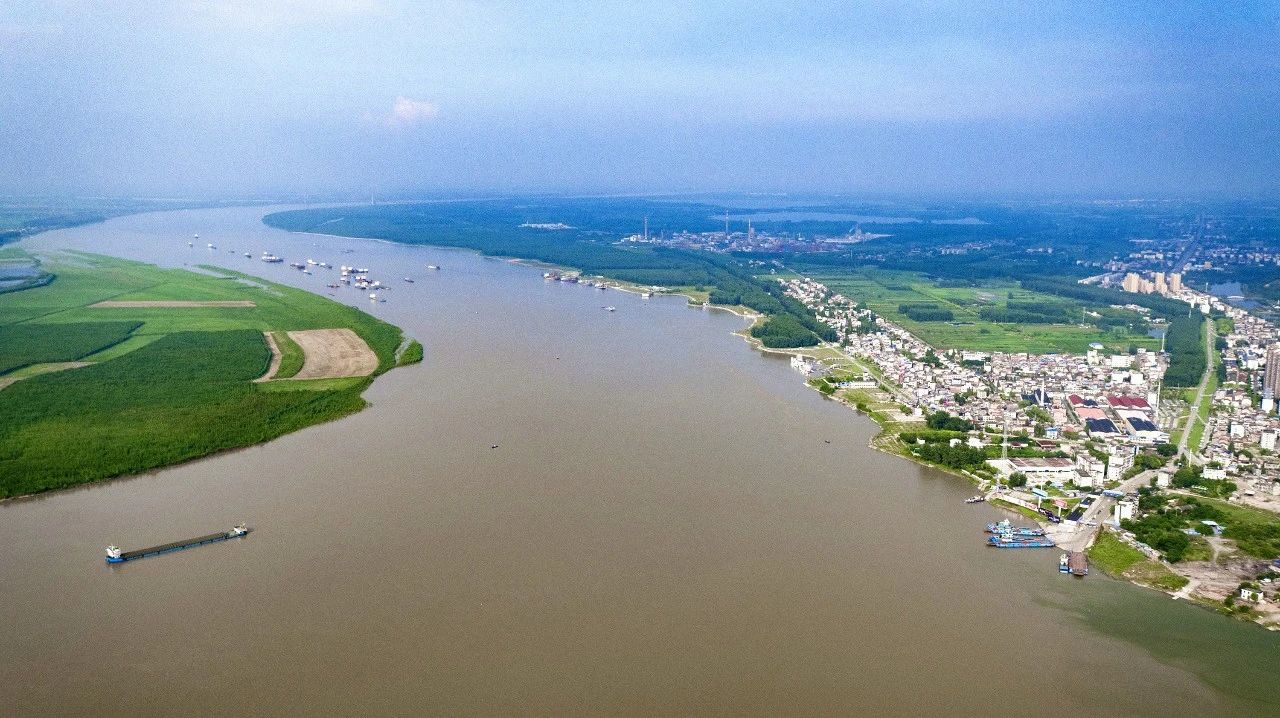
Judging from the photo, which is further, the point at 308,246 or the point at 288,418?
the point at 308,246

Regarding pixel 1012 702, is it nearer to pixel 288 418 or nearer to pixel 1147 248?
pixel 288 418

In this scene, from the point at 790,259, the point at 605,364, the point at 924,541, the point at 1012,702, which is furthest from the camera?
the point at 790,259

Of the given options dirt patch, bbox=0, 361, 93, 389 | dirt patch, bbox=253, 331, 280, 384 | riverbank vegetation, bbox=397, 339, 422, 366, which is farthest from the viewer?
riverbank vegetation, bbox=397, 339, 422, 366

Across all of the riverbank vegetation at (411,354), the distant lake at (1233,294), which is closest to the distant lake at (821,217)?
the distant lake at (1233,294)

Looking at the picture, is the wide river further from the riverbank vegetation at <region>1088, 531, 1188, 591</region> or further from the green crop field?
the green crop field

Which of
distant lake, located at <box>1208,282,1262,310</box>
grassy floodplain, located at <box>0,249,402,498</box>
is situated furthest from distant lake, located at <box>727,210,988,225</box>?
grassy floodplain, located at <box>0,249,402,498</box>

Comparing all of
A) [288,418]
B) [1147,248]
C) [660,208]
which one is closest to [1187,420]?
[288,418]

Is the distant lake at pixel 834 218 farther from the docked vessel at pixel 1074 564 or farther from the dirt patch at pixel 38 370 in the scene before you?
the docked vessel at pixel 1074 564
